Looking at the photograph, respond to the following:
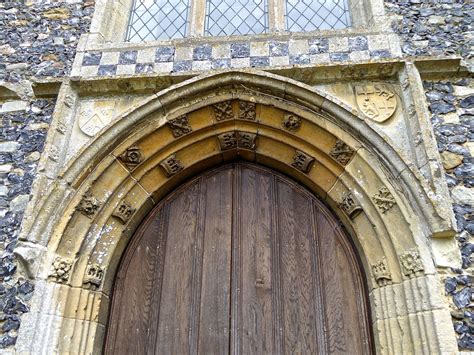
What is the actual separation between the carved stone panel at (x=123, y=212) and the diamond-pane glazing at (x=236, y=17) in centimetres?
170

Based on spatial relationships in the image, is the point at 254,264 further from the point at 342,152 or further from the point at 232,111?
the point at 232,111

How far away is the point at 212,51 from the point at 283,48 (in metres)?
0.56

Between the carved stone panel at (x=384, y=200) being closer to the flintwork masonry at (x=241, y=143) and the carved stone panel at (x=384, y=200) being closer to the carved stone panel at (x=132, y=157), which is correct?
the flintwork masonry at (x=241, y=143)

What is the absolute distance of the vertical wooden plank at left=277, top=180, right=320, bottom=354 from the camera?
314cm

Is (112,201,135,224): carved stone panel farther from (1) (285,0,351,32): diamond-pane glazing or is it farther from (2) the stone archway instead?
(1) (285,0,351,32): diamond-pane glazing

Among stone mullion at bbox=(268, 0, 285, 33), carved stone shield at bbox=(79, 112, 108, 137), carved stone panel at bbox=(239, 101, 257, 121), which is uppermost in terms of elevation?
stone mullion at bbox=(268, 0, 285, 33)

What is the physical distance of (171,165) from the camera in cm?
365

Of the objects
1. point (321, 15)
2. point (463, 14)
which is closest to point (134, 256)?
point (321, 15)

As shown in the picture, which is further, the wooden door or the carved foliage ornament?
the carved foliage ornament

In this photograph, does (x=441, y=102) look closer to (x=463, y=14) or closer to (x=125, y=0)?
(x=463, y=14)

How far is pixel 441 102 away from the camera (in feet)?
11.1

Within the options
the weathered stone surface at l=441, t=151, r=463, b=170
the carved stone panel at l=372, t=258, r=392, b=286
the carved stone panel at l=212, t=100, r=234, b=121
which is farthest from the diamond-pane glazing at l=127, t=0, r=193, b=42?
the carved stone panel at l=372, t=258, r=392, b=286

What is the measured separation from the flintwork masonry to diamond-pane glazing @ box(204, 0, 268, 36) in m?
0.23

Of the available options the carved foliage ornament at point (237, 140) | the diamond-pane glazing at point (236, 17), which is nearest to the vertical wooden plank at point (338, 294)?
the carved foliage ornament at point (237, 140)
